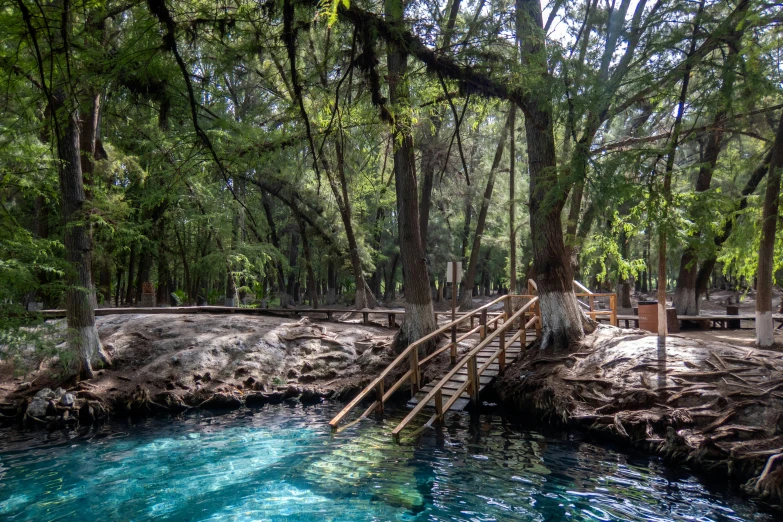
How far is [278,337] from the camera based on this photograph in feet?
50.1

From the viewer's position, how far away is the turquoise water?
6.02m

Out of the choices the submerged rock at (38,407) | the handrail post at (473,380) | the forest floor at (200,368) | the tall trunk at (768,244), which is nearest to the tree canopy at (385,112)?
the tall trunk at (768,244)

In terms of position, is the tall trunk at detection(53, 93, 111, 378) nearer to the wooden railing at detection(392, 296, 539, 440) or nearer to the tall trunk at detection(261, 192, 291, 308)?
the wooden railing at detection(392, 296, 539, 440)

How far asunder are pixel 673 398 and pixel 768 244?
4.74 meters

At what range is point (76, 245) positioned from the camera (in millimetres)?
11680

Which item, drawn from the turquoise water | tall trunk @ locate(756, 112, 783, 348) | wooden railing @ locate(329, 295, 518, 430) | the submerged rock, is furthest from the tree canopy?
the turquoise water

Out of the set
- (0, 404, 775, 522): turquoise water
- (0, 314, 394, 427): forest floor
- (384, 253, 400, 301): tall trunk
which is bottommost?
(0, 404, 775, 522): turquoise water

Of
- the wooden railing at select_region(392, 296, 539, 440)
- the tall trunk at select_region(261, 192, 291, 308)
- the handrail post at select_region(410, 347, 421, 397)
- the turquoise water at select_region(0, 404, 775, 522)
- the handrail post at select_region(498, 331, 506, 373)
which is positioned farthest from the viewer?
the tall trunk at select_region(261, 192, 291, 308)

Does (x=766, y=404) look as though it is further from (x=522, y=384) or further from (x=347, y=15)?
(x=347, y=15)

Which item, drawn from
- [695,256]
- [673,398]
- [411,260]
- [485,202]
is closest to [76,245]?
[411,260]

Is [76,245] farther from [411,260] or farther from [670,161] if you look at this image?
[670,161]

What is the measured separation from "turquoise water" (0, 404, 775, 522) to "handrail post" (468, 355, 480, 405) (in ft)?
2.06

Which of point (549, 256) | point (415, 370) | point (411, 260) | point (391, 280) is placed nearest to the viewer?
point (415, 370)

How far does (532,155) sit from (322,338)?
27.2 ft
